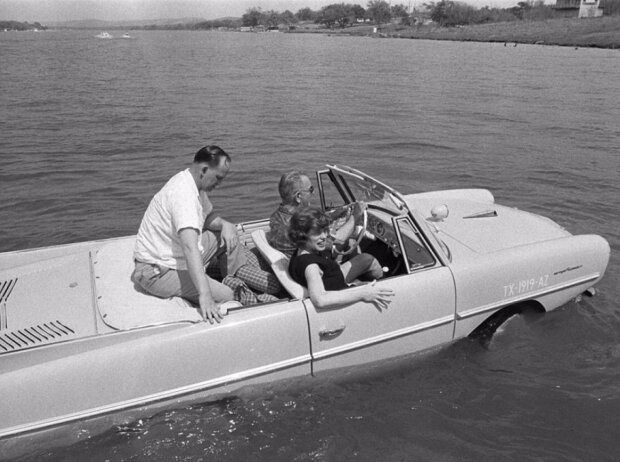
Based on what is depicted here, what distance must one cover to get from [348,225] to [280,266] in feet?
2.26

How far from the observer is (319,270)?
3742mm

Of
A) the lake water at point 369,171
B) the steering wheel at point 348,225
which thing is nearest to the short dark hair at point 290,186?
the steering wheel at point 348,225

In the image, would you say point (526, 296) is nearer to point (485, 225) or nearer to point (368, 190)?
point (485, 225)

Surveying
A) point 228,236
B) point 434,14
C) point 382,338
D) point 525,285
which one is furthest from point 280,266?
point 434,14

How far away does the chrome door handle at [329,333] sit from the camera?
12.5 feet

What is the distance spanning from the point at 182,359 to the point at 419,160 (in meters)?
9.06

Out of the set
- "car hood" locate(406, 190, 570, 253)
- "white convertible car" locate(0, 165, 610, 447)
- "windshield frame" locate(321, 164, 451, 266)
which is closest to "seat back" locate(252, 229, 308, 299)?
"white convertible car" locate(0, 165, 610, 447)

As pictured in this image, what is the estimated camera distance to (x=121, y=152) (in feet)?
38.5

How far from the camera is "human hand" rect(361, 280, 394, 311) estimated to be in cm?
384

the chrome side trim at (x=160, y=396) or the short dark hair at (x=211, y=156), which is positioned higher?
the short dark hair at (x=211, y=156)

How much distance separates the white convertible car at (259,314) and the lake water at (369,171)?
1.09ft

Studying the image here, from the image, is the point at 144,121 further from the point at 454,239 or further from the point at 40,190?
the point at 454,239

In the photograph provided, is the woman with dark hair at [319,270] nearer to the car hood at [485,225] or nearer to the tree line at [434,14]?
the car hood at [485,225]

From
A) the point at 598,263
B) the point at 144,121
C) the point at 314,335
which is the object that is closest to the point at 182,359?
the point at 314,335
